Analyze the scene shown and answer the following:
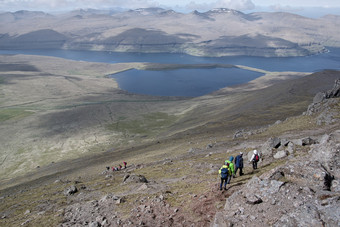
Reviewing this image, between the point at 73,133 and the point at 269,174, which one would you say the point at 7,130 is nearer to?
the point at 73,133

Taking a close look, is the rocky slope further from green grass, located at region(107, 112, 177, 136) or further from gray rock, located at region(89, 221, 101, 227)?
green grass, located at region(107, 112, 177, 136)

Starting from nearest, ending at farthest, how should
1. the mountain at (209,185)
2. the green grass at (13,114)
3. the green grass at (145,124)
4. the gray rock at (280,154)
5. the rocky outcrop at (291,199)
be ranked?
the rocky outcrop at (291,199) → the mountain at (209,185) → the gray rock at (280,154) → the green grass at (145,124) → the green grass at (13,114)

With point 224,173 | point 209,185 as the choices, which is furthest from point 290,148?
point 224,173

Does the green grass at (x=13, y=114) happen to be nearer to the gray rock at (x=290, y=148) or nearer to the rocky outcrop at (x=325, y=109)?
the rocky outcrop at (x=325, y=109)

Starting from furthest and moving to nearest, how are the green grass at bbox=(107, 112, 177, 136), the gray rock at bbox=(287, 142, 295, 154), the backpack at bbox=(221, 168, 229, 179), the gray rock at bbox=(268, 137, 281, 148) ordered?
the green grass at bbox=(107, 112, 177, 136) → the gray rock at bbox=(268, 137, 281, 148) → the gray rock at bbox=(287, 142, 295, 154) → the backpack at bbox=(221, 168, 229, 179)

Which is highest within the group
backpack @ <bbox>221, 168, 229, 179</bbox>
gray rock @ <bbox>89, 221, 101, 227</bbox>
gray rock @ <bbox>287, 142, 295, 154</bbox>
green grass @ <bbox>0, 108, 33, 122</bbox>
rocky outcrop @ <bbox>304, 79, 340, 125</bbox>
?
backpack @ <bbox>221, 168, 229, 179</bbox>

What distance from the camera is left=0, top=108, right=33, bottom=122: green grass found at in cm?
13711

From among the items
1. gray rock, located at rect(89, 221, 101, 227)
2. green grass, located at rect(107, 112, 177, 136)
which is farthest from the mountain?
green grass, located at rect(107, 112, 177, 136)

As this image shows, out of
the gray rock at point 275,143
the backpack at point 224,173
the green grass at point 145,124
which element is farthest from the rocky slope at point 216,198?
the green grass at point 145,124

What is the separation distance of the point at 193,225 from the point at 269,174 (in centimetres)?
614

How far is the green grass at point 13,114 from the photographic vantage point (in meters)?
137

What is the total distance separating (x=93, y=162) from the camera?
65125mm

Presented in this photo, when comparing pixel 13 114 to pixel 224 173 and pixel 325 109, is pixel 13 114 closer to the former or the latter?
pixel 325 109

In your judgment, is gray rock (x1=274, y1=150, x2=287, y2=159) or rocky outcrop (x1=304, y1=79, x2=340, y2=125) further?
rocky outcrop (x1=304, y1=79, x2=340, y2=125)
